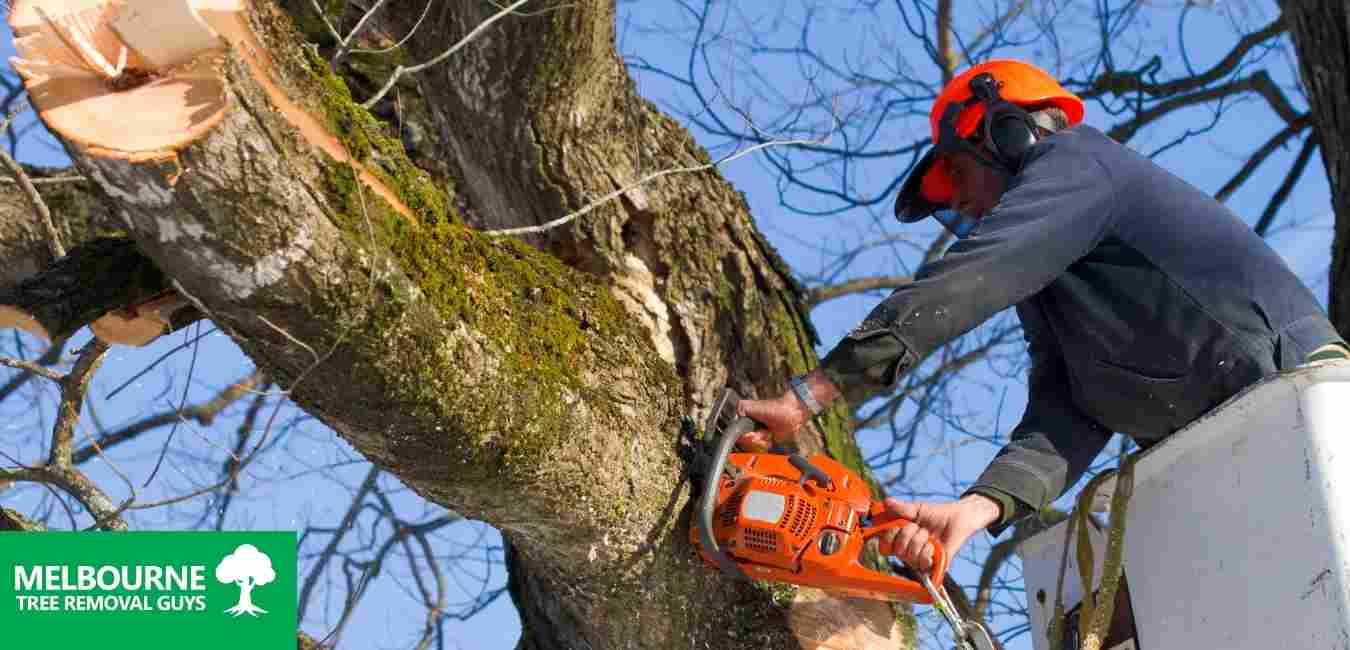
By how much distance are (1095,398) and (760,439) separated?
759 millimetres

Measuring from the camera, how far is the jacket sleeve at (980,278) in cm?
253

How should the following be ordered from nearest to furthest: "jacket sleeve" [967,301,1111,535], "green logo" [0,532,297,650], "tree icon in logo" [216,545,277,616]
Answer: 1. "jacket sleeve" [967,301,1111,535]
2. "green logo" [0,532,297,650]
3. "tree icon in logo" [216,545,277,616]

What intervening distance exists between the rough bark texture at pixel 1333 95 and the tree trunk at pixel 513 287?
73.4 inches

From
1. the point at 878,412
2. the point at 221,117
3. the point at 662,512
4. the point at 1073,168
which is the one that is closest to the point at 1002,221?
the point at 1073,168

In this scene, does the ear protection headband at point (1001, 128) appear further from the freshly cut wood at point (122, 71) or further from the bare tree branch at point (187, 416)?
the bare tree branch at point (187, 416)

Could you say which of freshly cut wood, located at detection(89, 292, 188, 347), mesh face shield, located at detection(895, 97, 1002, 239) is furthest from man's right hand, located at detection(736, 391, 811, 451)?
freshly cut wood, located at detection(89, 292, 188, 347)

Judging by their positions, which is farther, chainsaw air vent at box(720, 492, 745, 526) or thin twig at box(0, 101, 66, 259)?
chainsaw air vent at box(720, 492, 745, 526)

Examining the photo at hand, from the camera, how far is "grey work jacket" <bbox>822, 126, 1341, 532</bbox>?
8.38 ft

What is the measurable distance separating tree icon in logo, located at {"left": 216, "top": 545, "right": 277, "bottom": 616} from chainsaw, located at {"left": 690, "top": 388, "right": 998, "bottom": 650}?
157 cm

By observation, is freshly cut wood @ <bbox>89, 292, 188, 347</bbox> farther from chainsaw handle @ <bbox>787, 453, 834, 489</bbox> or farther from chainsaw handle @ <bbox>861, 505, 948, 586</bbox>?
chainsaw handle @ <bbox>861, 505, 948, 586</bbox>

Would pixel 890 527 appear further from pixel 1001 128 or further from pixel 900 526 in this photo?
pixel 1001 128

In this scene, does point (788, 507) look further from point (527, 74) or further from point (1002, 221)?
point (527, 74)

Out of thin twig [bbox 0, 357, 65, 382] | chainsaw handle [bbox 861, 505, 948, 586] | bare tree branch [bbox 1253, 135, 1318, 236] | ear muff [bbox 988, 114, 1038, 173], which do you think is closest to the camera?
thin twig [bbox 0, 357, 65, 382]

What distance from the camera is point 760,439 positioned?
108 inches
